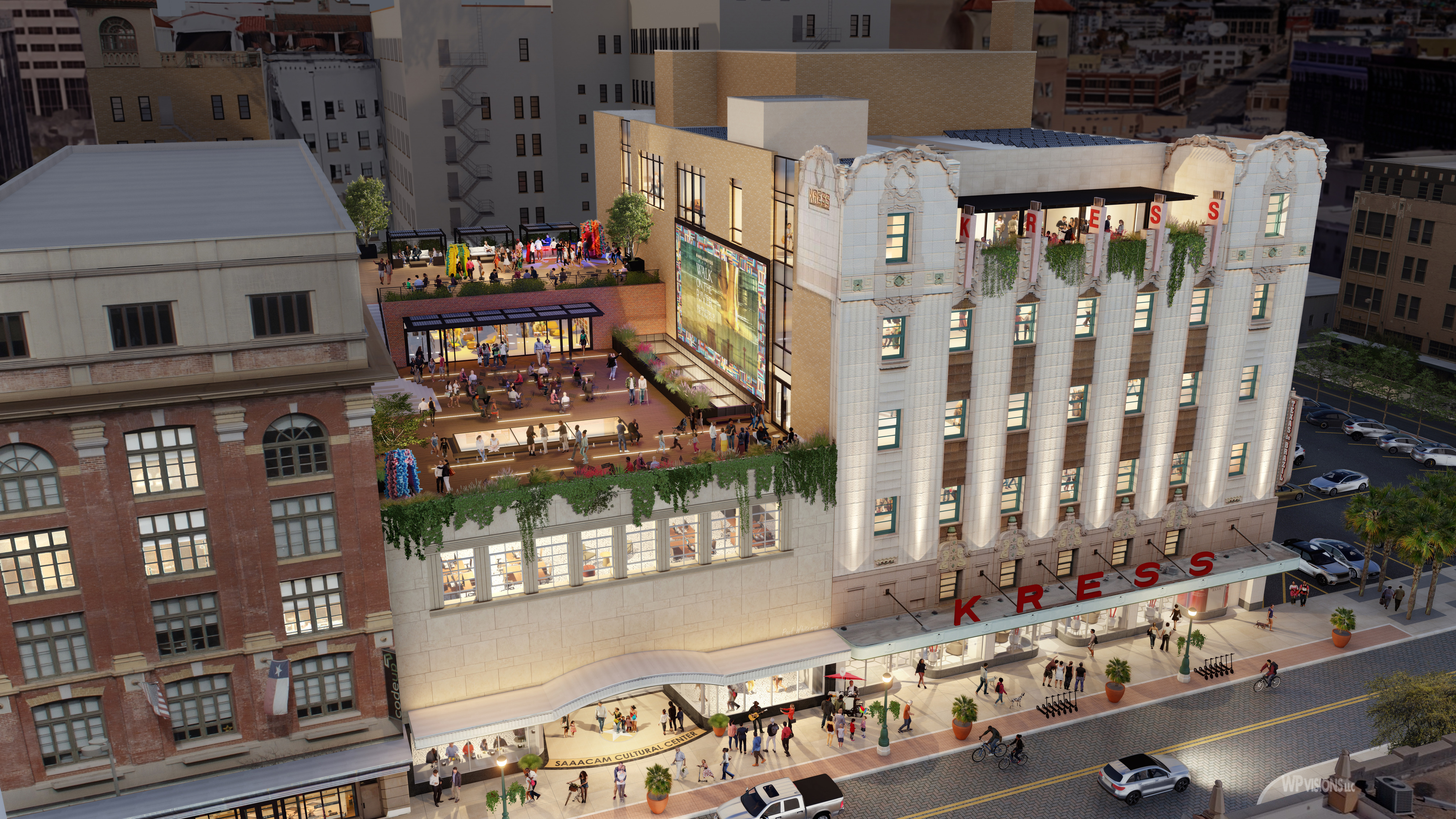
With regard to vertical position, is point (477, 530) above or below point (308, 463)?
below

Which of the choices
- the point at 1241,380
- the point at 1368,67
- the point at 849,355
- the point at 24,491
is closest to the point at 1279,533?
the point at 1241,380

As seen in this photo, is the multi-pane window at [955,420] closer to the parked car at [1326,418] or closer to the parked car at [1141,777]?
the parked car at [1141,777]

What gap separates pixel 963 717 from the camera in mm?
48062

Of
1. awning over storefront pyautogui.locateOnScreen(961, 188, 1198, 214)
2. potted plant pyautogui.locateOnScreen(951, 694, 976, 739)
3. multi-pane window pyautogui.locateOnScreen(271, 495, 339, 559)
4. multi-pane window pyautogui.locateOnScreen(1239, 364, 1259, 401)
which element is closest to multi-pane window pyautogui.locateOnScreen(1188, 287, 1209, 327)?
multi-pane window pyautogui.locateOnScreen(1239, 364, 1259, 401)

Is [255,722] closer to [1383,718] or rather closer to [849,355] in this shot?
[849,355]

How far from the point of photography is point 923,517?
51500 millimetres

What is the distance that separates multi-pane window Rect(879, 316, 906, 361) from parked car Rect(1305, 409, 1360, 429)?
5812 centimetres

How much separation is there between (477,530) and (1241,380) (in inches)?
1595

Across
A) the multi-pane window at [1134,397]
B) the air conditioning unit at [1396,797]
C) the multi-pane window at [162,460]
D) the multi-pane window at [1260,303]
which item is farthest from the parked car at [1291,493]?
the multi-pane window at [162,460]

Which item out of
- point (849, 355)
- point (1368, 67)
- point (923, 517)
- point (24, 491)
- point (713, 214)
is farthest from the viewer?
point (1368, 67)

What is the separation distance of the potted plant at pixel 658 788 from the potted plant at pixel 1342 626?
121 feet

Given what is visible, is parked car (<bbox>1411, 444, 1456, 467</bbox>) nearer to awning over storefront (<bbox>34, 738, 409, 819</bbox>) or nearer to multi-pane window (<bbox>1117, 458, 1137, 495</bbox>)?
multi-pane window (<bbox>1117, 458, 1137, 495</bbox>)

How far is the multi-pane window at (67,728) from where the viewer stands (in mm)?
38156

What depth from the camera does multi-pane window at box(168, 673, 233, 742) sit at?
39750 mm
